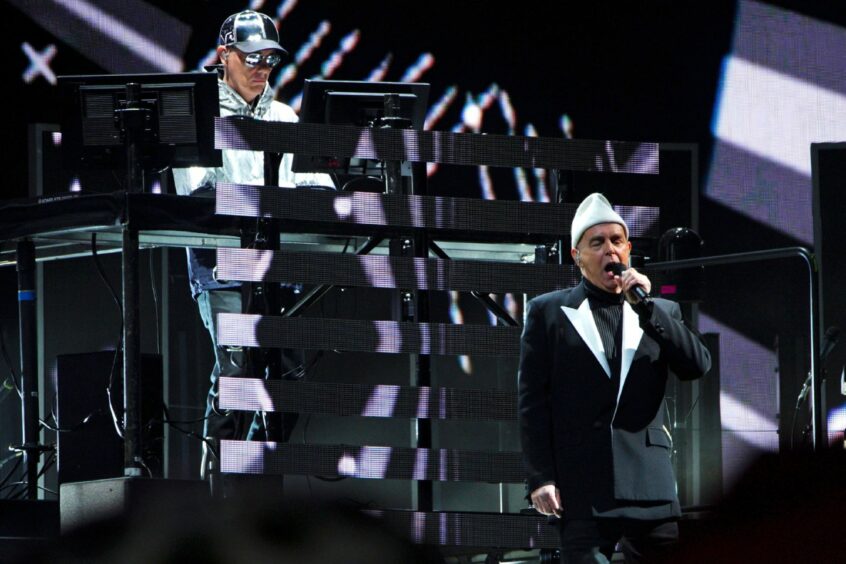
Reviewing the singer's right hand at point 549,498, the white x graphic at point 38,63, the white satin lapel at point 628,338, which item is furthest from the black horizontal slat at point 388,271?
the white x graphic at point 38,63

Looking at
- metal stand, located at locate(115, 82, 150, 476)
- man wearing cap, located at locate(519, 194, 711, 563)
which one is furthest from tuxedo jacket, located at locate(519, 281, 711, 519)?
metal stand, located at locate(115, 82, 150, 476)

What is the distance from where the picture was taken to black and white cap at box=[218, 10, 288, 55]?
4.64m

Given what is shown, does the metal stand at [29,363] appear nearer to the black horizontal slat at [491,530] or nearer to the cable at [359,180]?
the cable at [359,180]

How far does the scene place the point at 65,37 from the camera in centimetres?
696

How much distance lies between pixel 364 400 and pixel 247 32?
1.66 m

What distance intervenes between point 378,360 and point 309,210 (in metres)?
3.30

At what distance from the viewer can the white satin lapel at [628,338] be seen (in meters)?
2.91

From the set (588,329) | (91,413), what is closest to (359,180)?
(91,413)

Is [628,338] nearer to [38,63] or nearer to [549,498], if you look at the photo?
[549,498]

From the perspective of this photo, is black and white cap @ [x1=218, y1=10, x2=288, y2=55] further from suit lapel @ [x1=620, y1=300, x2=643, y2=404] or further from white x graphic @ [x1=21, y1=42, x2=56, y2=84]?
white x graphic @ [x1=21, y1=42, x2=56, y2=84]

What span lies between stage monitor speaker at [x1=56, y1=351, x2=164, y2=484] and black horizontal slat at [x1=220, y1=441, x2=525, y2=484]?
2.61 feet

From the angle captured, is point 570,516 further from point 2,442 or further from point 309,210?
point 2,442

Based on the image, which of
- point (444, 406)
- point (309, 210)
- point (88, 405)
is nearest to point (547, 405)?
point (444, 406)

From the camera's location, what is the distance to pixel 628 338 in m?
2.96
